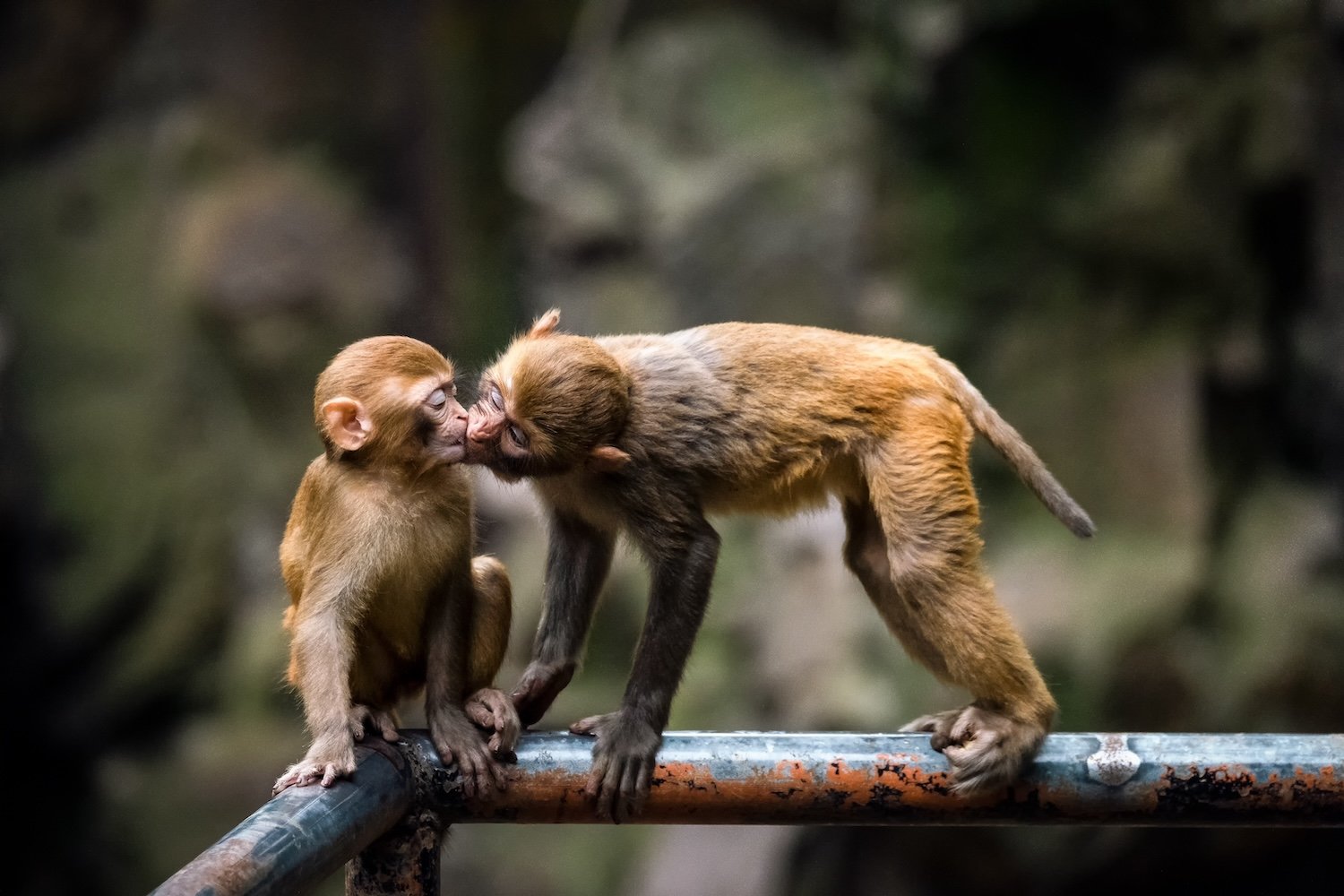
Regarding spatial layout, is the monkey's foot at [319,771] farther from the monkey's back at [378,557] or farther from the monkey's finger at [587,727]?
the monkey's finger at [587,727]

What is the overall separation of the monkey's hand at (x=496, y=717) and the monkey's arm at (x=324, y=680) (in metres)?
0.21

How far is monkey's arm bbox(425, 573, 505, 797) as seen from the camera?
3.01 m

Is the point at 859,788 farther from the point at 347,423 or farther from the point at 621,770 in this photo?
the point at 347,423

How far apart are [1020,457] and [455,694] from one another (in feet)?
5.59

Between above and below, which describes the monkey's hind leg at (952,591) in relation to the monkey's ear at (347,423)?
below

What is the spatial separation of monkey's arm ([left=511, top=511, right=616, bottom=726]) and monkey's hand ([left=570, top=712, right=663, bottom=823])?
0.40m

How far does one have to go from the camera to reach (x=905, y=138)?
821 centimetres

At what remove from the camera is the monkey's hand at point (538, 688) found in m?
3.57

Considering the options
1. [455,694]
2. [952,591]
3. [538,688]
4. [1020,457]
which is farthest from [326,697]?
[1020,457]

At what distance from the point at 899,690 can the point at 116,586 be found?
567 centimetres

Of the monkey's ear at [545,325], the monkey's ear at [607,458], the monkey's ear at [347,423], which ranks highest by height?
the monkey's ear at [545,325]

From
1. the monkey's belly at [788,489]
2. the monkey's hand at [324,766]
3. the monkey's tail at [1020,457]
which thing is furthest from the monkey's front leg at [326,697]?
the monkey's tail at [1020,457]

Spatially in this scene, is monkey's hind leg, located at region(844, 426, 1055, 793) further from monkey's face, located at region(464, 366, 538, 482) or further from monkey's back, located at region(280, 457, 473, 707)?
monkey's back, located at region(280, 457, 473, 707)

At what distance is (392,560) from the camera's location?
3.45 metres
